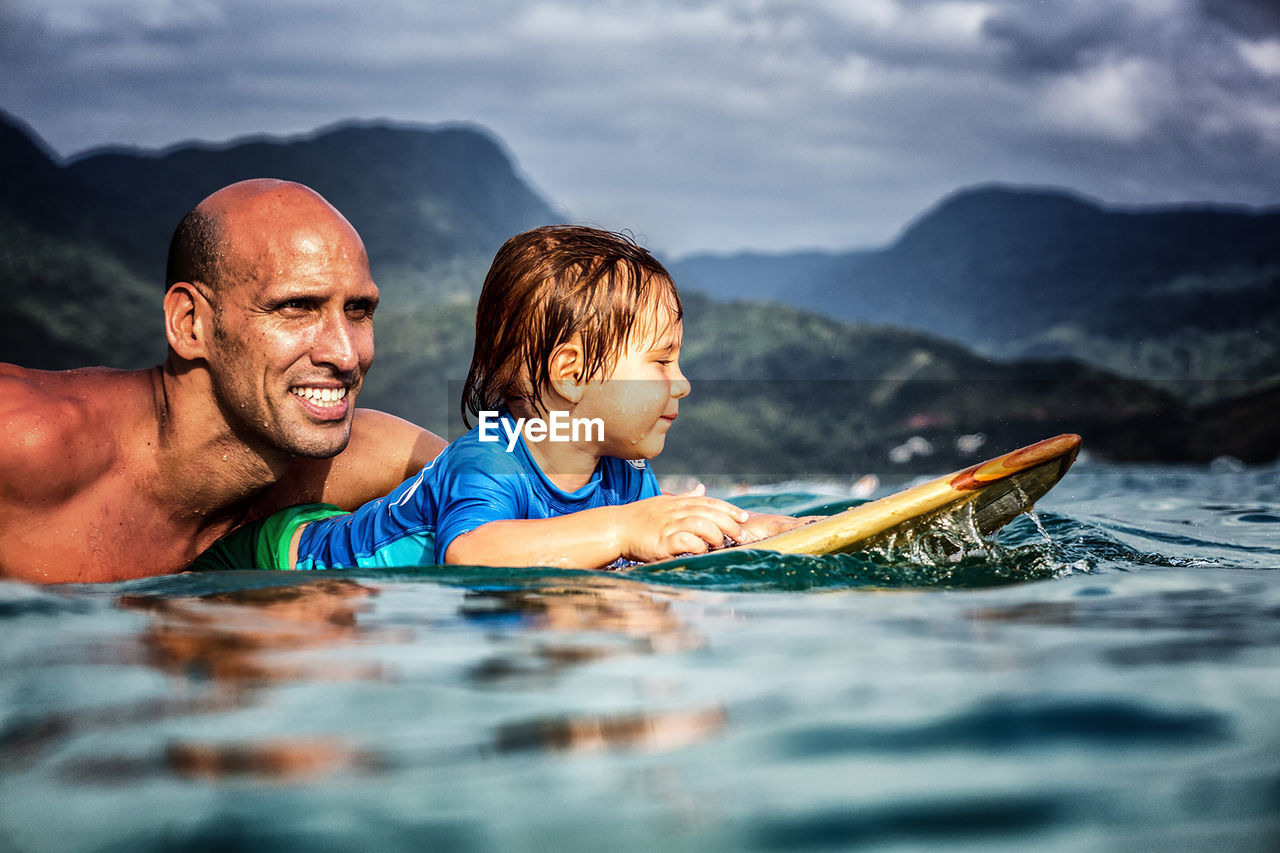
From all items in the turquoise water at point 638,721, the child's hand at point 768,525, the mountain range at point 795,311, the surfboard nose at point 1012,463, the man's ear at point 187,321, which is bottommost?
the turquoise water at point 638,721

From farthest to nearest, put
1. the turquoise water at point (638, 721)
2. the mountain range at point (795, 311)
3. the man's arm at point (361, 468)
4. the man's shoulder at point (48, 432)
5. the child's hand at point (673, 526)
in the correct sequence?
the mountain range at point (795, 311) → the man's arm at point (361, 468) → the man's shoulder at point (48, 432) → the child's hand at point (673, 526) → the turquoise water at point (638, 721)

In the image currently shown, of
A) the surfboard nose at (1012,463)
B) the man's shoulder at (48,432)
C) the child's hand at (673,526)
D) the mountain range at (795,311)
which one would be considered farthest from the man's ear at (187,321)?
the mountain range at (795,311)

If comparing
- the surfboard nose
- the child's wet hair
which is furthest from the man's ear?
the surfboard nose

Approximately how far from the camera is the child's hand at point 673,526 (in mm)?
2727

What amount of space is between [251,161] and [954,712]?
32.4m

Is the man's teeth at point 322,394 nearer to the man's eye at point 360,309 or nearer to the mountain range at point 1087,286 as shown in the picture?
the man's eye at point 360,309

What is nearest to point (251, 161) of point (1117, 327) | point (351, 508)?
point (1117, 327)

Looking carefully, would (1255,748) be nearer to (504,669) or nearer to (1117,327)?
(504,669)

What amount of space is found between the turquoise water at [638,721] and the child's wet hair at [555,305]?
0.91m

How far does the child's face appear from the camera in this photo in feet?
10.2

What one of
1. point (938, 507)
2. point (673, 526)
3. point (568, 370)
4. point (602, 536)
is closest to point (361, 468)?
point (568, 370)

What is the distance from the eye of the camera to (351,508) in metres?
3.83

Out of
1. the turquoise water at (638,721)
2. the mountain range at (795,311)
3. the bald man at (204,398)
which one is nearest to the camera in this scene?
the turquoise water at (638,721)

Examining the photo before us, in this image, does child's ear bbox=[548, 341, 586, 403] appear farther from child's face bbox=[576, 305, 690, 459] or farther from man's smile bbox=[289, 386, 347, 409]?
man's smile bbox=[289, 386, 347, 409]
